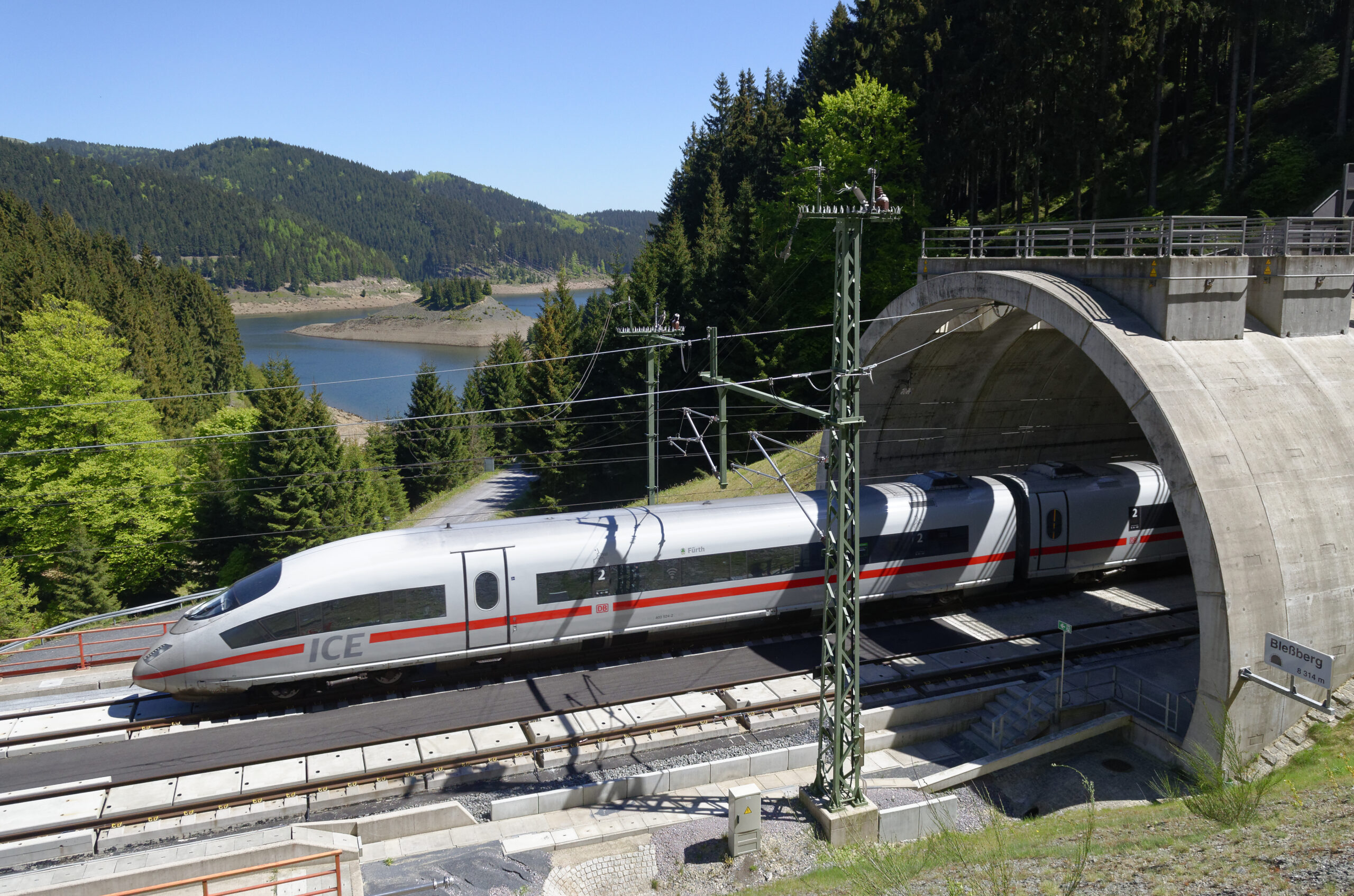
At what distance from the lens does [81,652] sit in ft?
58.1

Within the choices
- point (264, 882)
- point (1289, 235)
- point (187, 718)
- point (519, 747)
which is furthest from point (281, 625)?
point (1289, 235)

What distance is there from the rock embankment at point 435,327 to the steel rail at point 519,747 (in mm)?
142229

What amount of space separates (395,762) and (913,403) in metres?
17.0

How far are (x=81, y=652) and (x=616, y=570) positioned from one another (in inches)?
426

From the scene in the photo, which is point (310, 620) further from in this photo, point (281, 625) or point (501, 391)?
point (501, 391)

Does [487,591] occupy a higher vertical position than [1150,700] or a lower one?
higher

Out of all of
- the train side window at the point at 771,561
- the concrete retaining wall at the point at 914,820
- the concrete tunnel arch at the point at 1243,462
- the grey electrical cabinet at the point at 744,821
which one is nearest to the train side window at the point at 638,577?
the train side window at the point at 771,561

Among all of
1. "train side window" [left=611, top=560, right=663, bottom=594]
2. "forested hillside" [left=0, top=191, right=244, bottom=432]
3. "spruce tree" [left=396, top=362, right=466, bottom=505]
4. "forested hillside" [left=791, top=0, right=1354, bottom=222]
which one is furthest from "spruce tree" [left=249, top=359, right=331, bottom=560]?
"forested hillside" [left=791, top=0, right=1354, bottom=222]

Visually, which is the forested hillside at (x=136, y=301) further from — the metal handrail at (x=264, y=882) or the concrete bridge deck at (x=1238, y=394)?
the concrete bridge deck at (x=1238, y=394)

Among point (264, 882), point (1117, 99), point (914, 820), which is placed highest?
point (1117, 99)

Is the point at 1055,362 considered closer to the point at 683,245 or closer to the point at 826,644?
the point at 826,644

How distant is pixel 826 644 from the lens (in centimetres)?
1320

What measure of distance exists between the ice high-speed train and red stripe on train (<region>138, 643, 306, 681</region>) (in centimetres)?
3

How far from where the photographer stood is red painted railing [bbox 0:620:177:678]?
58.7ft
